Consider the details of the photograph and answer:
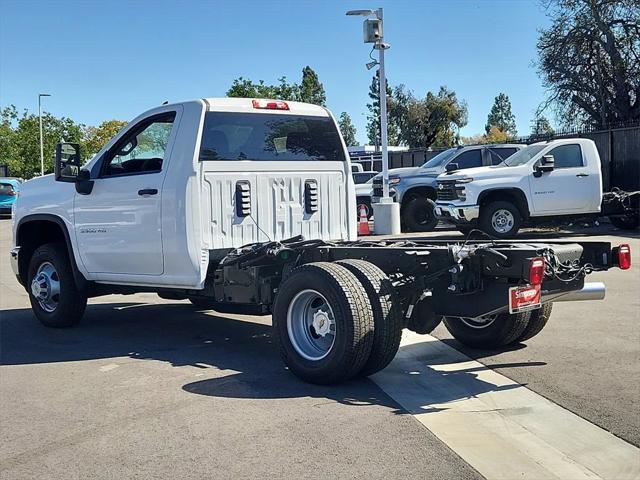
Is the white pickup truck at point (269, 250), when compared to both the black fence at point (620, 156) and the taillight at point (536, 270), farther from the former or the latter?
the black fence at point (620, 156)

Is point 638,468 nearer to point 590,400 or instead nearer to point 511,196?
point 590,400

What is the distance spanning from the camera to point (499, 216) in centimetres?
1507

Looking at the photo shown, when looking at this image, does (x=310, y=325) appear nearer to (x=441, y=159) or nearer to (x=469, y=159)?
(x=469, y=159)

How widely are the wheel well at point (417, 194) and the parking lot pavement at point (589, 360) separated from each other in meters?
9.48

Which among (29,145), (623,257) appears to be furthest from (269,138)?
(29,145)

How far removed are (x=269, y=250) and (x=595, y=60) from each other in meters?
27.1

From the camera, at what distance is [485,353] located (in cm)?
634

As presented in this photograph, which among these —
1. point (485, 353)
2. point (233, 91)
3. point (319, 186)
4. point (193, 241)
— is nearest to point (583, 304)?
point (485, 353)

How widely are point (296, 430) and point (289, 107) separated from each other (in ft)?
12.5

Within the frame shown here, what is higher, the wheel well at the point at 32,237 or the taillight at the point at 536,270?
the wheel well at the point at 32,237

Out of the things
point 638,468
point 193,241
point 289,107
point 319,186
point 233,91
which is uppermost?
point 233,91

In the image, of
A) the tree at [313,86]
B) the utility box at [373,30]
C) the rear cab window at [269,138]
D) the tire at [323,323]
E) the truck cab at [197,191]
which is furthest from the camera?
the tree at [313,86]

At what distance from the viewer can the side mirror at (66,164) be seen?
730cm

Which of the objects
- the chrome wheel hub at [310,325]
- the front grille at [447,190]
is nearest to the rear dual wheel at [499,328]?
the chrome wheel hub at [310,325]
